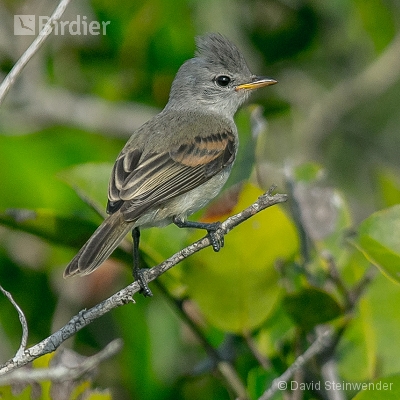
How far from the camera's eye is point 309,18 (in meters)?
5.70

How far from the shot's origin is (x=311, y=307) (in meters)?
3.26

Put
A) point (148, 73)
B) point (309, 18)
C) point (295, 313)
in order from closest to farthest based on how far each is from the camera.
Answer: point (295, 313) → point (148, 73) → point (309, 18)

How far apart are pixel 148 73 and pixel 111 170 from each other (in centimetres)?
162

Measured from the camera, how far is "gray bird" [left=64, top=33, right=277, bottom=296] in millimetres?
3569

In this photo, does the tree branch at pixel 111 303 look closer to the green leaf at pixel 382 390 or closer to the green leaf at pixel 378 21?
the green leaf at pixel 382 390

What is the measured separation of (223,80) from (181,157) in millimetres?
1013

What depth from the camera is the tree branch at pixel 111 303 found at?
2.71 m

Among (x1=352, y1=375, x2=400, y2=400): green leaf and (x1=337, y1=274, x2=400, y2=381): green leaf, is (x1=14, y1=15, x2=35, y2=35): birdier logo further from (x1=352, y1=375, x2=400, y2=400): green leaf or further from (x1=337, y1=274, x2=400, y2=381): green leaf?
(x1=352, y1=375, x2=400, y2=400): green leaf

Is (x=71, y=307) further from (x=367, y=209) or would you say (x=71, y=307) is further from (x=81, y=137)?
(x=367, y=209)

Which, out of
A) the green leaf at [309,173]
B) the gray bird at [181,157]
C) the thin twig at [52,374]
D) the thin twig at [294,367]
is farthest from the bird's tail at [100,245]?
the green leaf at [309,173]

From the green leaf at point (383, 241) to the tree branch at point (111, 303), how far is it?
1.34 feet

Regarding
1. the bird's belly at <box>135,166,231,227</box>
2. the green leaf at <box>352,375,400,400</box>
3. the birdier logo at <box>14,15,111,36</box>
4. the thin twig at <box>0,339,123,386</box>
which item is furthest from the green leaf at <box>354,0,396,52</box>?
the thin twig at <box>0,339,123,386</box>

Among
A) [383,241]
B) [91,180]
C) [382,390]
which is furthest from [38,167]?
[382,390]

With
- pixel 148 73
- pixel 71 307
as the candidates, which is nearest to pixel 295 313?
pixel 71 307
